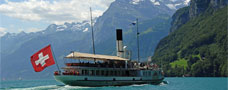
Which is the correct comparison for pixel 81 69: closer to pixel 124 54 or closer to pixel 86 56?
pixel 86 56

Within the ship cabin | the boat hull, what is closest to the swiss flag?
the ship cabin

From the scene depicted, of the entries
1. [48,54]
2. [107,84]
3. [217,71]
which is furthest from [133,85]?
[217,71]

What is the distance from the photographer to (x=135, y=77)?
2975 inches

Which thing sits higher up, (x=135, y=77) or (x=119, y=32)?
(x=119, y=32)

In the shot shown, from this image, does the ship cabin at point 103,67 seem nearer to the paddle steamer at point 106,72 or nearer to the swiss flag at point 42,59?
the paddle steamer at point 106,72

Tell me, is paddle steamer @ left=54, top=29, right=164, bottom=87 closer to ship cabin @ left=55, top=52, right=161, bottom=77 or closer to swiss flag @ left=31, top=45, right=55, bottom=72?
ship cabin @ left=55, top=52, right=161, bottom=77

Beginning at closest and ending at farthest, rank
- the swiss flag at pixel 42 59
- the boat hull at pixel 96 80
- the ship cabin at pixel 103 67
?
the swiss flag at pixel 42 59 → the boat hull at pixel 96 80 → the ship cabin at pixel 103 67

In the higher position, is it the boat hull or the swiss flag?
the swiss flag

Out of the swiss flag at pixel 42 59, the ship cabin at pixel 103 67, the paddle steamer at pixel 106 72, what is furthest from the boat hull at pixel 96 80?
the swiss flag at pixel 42 59

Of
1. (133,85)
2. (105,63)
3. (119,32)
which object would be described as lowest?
→ (133,85)

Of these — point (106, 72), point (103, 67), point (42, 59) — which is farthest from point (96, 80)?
point (42, 59)

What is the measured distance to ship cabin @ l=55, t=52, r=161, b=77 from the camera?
217ft

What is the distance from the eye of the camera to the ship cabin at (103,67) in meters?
66.1

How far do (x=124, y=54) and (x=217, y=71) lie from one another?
105m
